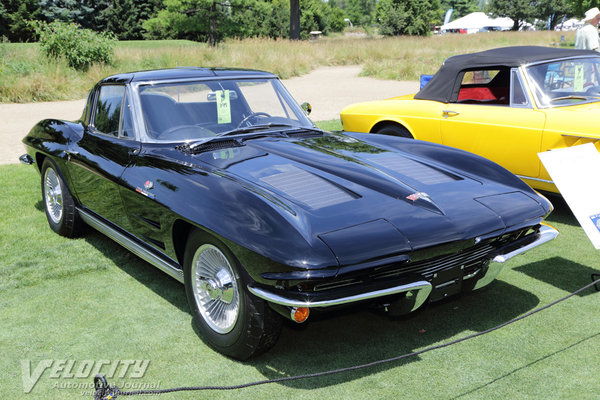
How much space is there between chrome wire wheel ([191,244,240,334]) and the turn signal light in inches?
15.8

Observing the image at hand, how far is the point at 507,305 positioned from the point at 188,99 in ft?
8.89

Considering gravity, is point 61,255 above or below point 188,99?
below

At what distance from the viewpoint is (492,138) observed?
19.2 ft

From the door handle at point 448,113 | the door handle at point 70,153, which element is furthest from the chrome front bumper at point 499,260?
→ the door handle at point 70,153

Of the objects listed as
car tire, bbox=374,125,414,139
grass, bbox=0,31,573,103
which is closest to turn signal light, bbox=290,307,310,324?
car tire, bbox=374,125,414,139

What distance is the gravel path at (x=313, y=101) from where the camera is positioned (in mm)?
11125

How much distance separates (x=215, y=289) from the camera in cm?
315

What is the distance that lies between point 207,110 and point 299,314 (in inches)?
82.7

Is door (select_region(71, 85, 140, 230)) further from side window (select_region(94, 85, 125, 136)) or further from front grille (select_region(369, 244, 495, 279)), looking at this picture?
front grille (select_region(369, 244, 495, 279))

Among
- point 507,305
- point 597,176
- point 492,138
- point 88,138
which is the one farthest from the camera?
point 492,138

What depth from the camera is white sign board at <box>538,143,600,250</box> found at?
3.85 meters

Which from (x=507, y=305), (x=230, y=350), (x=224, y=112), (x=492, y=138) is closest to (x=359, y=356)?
(x=230, y=350)


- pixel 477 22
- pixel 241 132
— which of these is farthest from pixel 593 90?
pixel 477 22

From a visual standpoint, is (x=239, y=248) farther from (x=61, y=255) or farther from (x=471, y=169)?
(x=61, y=255)
